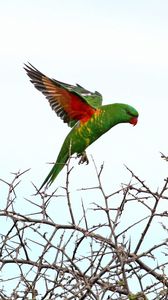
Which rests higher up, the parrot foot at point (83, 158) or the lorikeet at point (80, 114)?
the lorikeet at point (80, 114)

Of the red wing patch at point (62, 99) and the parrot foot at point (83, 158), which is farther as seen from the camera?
the parrot foot at point (83, 158)

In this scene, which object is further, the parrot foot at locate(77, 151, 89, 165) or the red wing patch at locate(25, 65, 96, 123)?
the parrot foot at locate(77, 151, 89, 165)

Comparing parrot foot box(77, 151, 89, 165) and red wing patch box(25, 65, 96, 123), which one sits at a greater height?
red wing patch box(25, 65, 96, 123)

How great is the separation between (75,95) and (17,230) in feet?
10.4

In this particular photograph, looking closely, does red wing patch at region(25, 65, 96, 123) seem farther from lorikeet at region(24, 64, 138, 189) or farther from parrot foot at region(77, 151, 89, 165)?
parrot foot at region(77, 151, 89, 165)

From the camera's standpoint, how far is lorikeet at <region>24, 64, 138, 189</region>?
26.6ft

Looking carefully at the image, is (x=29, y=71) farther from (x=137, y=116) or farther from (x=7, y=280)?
(x=7, y=280)

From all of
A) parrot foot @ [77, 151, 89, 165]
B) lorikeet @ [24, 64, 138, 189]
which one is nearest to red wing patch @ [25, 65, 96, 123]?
lorikeet @ [24, 64, 138, 189]

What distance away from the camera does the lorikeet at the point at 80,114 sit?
26.6 feet

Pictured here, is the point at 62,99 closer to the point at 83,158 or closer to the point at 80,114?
the point at 80,114

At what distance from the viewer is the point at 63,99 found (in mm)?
8258

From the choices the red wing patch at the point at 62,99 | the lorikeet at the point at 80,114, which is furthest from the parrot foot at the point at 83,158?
the red wing patch at the point at 62,99

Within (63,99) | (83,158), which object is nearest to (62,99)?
(63,99)

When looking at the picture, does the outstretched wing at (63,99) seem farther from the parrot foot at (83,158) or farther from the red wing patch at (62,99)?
the parrot foot at (83,158)
